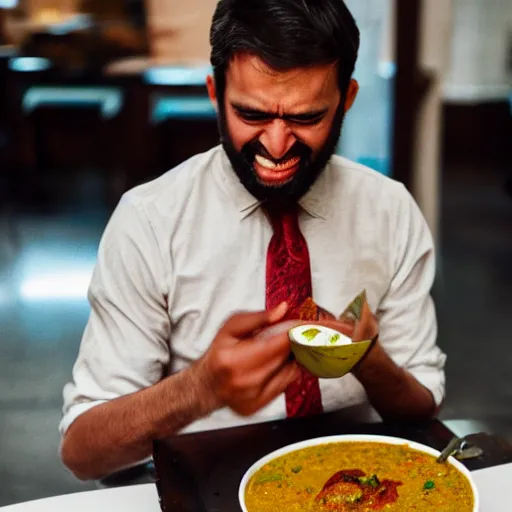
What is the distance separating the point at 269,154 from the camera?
1.33 meters

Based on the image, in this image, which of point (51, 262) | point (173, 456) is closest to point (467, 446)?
point (173, 456)

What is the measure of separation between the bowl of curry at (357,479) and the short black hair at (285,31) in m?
0.59

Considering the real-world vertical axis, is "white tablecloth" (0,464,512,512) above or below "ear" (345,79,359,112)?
below

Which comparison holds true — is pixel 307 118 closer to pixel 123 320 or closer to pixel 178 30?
pixel 123 320

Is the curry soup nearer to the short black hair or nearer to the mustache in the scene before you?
the mustache

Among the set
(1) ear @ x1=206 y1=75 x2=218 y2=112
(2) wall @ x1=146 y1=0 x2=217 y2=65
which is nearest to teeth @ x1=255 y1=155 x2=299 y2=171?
(1) ear @ x1=206 y1=75 x2=218 y2=112

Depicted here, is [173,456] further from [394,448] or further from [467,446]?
[467,446]

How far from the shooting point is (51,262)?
4645 millimetres

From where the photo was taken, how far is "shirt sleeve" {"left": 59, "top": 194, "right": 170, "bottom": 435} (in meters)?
1.40

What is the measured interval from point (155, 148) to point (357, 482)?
15.4ft

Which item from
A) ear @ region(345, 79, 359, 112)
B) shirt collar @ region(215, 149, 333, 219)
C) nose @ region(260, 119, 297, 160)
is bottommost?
shirt collar @ region(215, 149, 333, 219)

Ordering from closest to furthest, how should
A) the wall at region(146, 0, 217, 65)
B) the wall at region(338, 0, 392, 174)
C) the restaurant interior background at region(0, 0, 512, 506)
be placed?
1. the restaurant interior background at region(0, 0, 512, 506)
2. the wall at region(338, 0, 392, 174)
3. the wall at region(146, 0, 217, 65)

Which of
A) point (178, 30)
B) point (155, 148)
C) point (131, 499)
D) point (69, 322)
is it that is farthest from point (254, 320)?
point (155, 148)

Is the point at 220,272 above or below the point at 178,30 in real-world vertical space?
below
